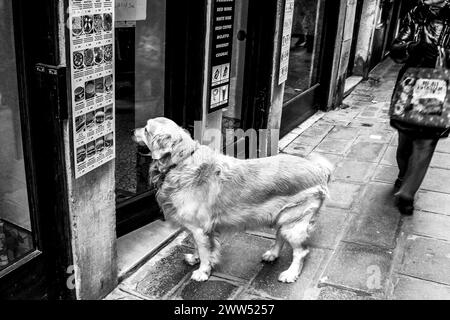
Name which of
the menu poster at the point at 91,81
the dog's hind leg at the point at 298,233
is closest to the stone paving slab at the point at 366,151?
the dog's hind leg at the point at 298,233

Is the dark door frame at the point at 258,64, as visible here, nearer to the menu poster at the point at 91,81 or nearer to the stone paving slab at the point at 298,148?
the stone paving slab at the point at 298,148

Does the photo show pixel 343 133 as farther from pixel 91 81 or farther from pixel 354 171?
pixel 91 81

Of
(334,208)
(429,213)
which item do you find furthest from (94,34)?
(429,213)

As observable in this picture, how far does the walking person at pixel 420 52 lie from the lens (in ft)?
14.7

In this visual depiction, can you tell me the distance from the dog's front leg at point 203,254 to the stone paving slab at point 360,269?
90 centimetres

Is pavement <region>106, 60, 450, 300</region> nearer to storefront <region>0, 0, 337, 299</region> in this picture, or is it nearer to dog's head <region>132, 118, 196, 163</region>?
storefront <region>0, 0, 337, 299</region>

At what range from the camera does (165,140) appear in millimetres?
3254

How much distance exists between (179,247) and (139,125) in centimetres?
117

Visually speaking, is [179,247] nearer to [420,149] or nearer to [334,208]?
[334,208]

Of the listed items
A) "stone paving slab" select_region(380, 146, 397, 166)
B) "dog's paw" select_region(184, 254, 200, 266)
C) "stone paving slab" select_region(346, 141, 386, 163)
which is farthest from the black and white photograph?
"stone paving slab" select_region(346, 141, 386, 163)

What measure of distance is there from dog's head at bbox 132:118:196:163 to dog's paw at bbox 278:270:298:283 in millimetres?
1246

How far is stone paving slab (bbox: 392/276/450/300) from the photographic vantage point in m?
3.58

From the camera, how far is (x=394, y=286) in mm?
3693

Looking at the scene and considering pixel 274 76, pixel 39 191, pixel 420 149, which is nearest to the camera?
pixel 39 191
